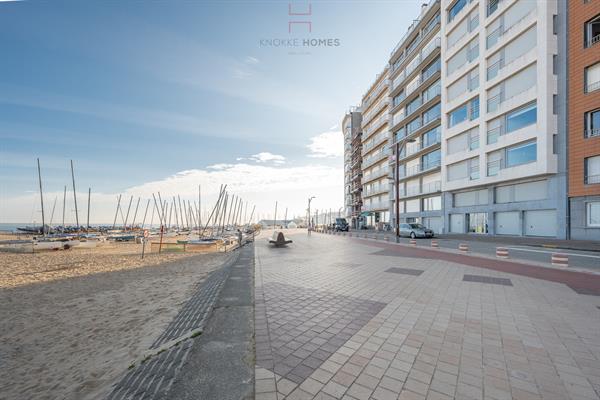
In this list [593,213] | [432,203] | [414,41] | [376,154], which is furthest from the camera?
[376,154]

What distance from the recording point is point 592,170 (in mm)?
18062

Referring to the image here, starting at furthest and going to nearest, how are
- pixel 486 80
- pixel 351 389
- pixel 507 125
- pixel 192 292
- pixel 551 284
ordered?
pixel 486 80 < pixel 507 125 < pixel 192 292 < pixel 551 284 < pixel 351 389

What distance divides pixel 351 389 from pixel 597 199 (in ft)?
83.2

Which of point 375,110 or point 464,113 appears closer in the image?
point 464,113

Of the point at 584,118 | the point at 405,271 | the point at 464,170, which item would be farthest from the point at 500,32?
the point at 405,271

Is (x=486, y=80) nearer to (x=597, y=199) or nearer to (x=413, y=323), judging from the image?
(x=597, y=199)

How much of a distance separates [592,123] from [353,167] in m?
49.0

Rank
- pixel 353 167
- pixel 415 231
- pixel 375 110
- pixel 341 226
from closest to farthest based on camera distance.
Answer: pixel 415 231
pixel 341 226
pixel 375 110
pixel 353 167

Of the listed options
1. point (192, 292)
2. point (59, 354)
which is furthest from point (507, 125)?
point (59, 354)

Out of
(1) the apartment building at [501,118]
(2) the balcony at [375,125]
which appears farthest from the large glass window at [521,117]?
(2) the balcony at [375,125]

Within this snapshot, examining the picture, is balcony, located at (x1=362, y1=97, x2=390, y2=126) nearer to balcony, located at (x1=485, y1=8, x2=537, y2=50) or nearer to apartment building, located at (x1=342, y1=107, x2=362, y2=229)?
apartment building, located at (x1=342, y1=107, x2=362, y2=229)

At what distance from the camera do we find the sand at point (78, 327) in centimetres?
379

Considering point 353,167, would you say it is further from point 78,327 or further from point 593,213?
point 78,327

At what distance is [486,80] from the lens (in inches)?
1008
